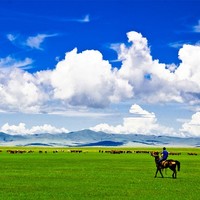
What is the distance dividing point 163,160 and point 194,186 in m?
9.38

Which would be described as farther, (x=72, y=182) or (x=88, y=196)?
(x=72, y=182)


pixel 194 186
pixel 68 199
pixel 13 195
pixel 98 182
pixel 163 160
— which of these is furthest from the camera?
pixel 163 160

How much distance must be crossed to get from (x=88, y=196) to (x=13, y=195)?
441 cm

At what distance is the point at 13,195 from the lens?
89.0ft

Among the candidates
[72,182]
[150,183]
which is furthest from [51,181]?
[150,183]

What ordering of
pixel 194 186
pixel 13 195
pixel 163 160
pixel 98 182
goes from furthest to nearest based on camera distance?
pixel 163 160 < pixel 98 182 < pixel 194 186 < pixel 13 195

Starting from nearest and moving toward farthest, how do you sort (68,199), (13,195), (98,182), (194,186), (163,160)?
(68,199) < (13,195) < (194,186) < (98,182) < (163,160)

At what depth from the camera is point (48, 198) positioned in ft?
85.1

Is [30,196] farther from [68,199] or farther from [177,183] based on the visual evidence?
[177,183]

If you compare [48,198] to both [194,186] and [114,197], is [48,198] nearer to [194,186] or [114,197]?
[114,197]

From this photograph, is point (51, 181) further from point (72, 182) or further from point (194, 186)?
point (194, 186)

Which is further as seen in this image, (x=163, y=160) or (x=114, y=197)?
(x=163, y=160)

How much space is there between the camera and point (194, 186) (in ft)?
109

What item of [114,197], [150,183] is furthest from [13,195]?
[150,183]
